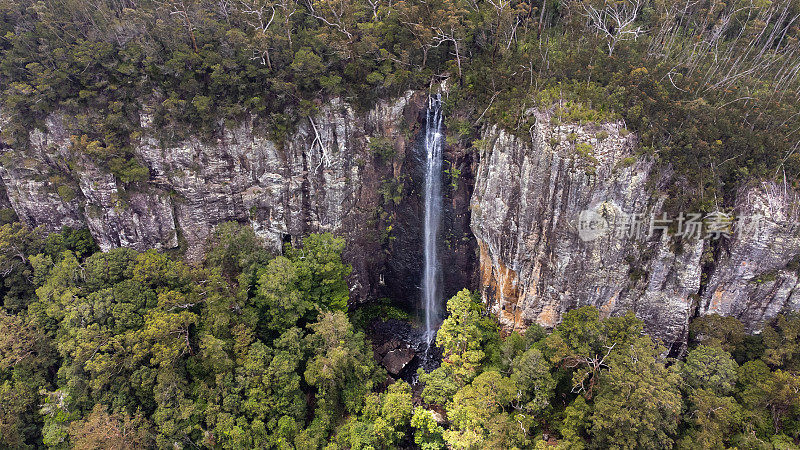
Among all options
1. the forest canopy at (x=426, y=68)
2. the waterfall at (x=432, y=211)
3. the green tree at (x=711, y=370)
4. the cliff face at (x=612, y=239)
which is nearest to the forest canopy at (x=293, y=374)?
the green tree at (x=711, y=370)

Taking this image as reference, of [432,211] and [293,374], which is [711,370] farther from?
[293,374]

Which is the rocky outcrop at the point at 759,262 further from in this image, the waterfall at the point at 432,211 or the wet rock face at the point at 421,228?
the waterfall at the point at 432,211

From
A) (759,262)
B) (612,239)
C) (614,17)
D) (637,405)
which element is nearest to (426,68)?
(614,17)

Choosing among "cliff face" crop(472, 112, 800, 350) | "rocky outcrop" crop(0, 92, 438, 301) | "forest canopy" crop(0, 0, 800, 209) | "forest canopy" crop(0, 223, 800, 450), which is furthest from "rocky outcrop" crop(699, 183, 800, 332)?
"rocky outcrop" crop(0, 92, 438, 301)

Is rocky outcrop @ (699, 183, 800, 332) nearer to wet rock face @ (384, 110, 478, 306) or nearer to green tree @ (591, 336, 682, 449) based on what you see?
green tree @ (591, 336, 682, 449)

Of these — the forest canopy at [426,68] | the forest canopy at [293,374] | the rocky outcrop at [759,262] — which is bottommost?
Result: the forest canopy at [293,374]

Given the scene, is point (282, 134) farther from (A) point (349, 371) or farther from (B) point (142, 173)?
(A) point (349, 371)

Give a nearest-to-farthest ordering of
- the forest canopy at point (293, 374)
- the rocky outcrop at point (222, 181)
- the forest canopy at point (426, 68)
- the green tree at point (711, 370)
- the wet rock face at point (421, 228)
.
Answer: the forest canopy at point (293, 374), the green tree at point (711, 370), the forest canopy at point (426, 68), the rocky outcrop at point (222, 181), the wet rock face at point (421, 228)
